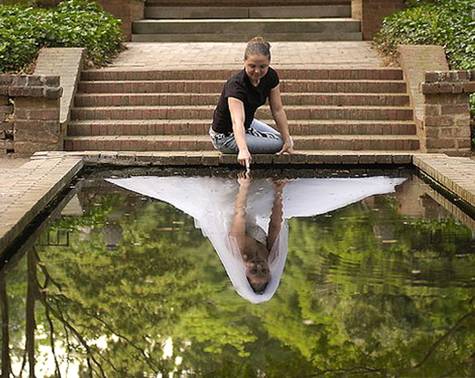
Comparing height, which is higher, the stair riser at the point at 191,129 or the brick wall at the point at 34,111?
the brick wall at the point at 34,111

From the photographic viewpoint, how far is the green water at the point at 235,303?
175 inches

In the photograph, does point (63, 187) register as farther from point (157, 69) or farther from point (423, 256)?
point (157, 69)

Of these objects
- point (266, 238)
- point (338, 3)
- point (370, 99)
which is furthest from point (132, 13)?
point (266, 238)

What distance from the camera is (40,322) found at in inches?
199

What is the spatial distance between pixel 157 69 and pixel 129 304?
29.0 ft

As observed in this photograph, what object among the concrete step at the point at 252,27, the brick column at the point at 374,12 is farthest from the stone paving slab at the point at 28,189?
the brick column at the point at 374,12

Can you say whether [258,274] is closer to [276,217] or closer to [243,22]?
[276,217]

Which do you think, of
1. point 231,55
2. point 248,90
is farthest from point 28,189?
point 231,55

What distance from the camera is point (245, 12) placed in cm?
1984

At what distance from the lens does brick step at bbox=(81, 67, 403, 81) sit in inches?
538

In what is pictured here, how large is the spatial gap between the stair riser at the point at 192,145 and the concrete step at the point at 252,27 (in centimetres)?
677

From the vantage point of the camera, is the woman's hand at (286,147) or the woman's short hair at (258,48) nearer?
the woman's short hair at (258,48)

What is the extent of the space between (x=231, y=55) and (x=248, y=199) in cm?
780

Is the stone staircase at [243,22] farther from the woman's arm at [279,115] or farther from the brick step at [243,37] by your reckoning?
the woman's arm at [279,115]
